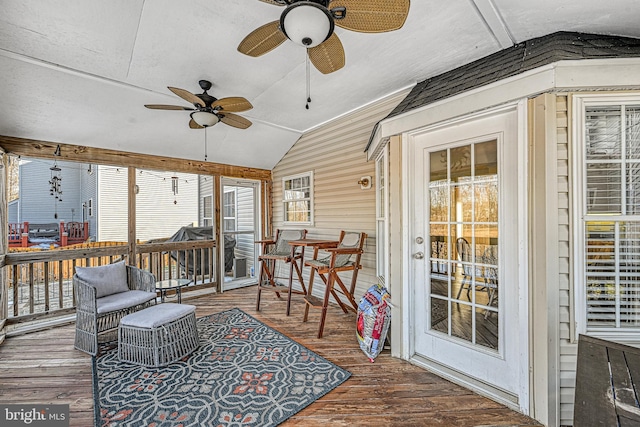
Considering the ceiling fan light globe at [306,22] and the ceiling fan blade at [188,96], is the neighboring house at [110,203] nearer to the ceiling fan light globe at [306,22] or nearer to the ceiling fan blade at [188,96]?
the ceiling fan blade at [188,96]

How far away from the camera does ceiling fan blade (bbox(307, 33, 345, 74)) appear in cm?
193

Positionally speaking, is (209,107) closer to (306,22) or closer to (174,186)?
(306,22)

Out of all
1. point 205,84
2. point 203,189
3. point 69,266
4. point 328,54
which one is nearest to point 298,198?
point 203,189

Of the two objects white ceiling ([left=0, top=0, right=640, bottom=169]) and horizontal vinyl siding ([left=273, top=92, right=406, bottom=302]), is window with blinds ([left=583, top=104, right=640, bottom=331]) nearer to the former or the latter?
white ceiling ([left=0, top=0, right=640, bottom=169])

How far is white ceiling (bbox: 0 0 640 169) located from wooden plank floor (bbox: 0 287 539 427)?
2.72 m

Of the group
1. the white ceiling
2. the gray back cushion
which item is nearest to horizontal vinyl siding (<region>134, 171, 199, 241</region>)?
the white ceiling

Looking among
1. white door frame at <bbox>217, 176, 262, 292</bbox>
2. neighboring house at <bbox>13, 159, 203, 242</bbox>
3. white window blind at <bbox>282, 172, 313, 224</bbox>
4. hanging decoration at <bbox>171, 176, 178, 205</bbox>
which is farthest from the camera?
hanging decoration at <bbox>171, 176, 178, 205</bbox>

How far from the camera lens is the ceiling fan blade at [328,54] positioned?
1.93 meters

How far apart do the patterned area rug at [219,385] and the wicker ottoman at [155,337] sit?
78mm

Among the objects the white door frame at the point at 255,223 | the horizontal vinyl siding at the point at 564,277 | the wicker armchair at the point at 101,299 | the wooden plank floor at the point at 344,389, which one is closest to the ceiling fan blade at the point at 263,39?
the horizontal vinyl siding at the point at 564,277

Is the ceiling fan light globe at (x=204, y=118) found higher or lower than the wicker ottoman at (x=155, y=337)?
higher

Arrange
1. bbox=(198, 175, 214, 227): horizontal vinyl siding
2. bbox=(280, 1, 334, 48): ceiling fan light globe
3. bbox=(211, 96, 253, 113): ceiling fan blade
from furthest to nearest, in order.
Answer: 1. bbox=(198, 175, 214, 227): horizontal vinyl siding
2. bbox=(211, 96, 253, 113): ceiling fan blade
3. bbox=(280, 1, 334, 48): ceiling fan light globe

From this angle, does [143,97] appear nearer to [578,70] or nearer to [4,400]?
[4,400]

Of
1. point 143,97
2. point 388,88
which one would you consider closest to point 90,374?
point 143,97
